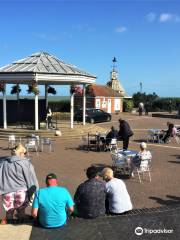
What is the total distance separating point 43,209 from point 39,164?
8.60m

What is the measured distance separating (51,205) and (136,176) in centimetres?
674

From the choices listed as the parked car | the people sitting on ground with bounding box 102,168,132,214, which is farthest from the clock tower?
the people sitting on ground with bounding box 102,168,132,214

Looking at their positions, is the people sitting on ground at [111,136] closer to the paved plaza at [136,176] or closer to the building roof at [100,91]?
the paved plaza at [136,176]

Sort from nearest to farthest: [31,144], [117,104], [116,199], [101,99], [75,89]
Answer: [116,199] < [31,144] < [75,89] < [101,99] < [117,104]

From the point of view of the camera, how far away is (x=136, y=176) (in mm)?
13250

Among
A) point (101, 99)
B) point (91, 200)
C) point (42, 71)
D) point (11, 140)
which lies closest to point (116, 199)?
point (91, 200)

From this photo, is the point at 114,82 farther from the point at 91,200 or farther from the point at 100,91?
the point at 91,200

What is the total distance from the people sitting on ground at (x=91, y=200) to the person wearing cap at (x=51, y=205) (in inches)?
20.7

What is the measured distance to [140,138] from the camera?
80.0ft

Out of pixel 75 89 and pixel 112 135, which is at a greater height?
pixel 75 89

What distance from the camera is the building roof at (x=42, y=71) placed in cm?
2386

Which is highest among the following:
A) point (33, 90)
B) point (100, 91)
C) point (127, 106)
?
point (100, 91)

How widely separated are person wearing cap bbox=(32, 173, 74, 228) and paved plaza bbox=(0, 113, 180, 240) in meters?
0.40

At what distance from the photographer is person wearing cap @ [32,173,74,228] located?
6.87m
